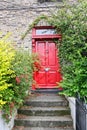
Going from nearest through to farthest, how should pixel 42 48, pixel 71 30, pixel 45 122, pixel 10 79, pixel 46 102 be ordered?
1. pixel 10 79
2. pixel 45 122
3. pixel 46 102
4. pixel 71 30
5. pixel 42 48

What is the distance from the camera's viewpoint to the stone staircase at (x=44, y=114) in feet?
22.8

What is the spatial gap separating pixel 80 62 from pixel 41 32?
5.15 metres

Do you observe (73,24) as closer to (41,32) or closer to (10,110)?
(41,32)

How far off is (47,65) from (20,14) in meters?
2.56

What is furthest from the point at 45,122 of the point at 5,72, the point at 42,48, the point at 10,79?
the point at 42,48

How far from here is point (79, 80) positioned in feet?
16.7

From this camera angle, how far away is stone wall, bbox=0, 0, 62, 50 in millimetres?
10108

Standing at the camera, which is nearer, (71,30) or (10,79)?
(10,79)

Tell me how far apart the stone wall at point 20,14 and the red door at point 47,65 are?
0.66 metres

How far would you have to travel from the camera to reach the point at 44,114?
7527 millimetres

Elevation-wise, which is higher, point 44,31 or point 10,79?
point 44,31

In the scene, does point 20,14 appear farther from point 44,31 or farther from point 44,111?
point 44,111

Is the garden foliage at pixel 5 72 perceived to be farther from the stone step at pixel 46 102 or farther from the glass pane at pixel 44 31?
the glass pane at pixel 44 31

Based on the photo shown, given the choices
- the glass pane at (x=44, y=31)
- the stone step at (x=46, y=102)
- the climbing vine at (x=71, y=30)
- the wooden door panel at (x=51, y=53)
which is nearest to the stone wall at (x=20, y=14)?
the glass pane at (x=44, y=31)
